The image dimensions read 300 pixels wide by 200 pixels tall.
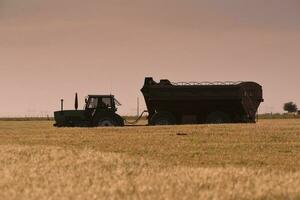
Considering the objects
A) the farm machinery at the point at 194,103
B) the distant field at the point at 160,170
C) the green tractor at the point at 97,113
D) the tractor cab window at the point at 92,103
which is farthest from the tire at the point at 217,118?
A: the distant field at the point at 160,170

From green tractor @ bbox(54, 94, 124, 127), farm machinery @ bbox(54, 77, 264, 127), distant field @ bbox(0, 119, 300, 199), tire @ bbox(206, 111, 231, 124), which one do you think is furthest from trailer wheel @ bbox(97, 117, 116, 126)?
distant field @ bbox(0, 119, 300, 199)

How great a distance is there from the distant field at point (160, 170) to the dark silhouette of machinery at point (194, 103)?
52.2 feet

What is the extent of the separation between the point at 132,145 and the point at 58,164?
8.66m

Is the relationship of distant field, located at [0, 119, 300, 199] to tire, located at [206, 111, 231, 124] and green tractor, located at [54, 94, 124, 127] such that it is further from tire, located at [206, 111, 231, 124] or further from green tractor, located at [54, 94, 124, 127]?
tire, located at [206, 111, 231, 124]

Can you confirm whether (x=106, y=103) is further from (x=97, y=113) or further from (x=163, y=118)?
(x=163, y=118)

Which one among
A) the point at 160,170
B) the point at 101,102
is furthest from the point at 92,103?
the point at 160,170

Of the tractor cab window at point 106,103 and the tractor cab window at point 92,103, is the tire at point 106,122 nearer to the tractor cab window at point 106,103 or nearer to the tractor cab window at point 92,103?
the tractor cab window at point 106,103

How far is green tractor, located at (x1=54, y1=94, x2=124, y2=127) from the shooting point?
4075 cm

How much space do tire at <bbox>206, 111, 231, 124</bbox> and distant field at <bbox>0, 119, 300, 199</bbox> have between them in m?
15.6

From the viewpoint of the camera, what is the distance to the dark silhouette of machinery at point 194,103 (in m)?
43.3

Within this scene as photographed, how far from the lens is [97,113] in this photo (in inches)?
1615

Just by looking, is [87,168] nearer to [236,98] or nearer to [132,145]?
[132,145]

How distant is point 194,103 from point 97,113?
6967mm

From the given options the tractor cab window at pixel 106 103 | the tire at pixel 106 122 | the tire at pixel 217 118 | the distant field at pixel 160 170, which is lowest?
the distant field at pixel 160 170
